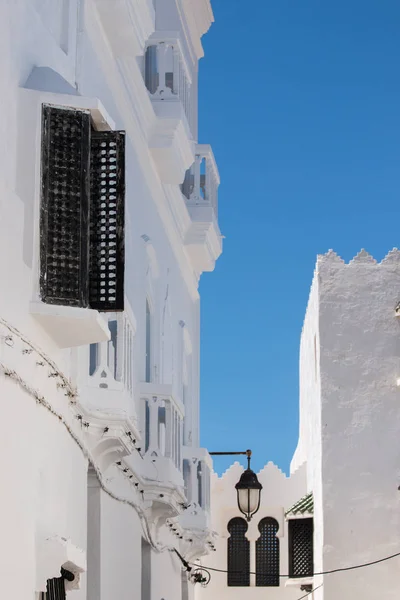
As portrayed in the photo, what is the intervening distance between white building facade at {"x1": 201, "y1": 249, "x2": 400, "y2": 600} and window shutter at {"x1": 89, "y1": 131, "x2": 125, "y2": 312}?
46.5ft

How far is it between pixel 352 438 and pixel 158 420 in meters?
9.70

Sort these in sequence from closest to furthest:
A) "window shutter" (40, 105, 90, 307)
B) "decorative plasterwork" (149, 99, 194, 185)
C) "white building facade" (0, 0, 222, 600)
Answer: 1. "white building facade" (0, 0, 222, 600)
2. "window shutter" (40, 105, 90, 307)
3. "decorative plasterwork" (149, 99, 194, 185)

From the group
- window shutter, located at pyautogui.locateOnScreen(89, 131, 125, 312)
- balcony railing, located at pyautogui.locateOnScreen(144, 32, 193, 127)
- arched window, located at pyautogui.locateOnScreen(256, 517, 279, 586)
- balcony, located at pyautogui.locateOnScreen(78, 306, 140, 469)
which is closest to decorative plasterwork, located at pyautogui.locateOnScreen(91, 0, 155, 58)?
balcony railing, located at pyautogui.locateOnScreen(144, 32, 193, 127)

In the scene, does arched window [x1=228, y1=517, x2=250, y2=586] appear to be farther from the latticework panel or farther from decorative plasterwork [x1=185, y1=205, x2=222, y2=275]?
the latticework panel

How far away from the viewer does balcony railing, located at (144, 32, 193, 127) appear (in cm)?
1414

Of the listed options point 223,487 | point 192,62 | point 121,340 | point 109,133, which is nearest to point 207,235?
point 192,62

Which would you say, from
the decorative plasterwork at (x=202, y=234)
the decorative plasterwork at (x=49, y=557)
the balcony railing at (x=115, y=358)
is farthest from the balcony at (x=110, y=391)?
the decorative plasterwork at (x=202, y=234)

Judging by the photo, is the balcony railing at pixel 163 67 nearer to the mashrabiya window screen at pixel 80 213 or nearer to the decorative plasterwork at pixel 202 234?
the decorative plasterwork at pixel 202 234

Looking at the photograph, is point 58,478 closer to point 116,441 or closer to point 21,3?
point 116,441

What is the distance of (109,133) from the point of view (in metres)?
8.99

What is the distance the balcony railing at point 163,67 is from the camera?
14141 millimetres

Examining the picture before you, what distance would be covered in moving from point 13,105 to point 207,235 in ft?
31.4

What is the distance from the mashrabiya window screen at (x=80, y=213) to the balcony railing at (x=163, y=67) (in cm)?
525

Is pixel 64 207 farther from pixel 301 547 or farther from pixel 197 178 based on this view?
pixel 301 547
